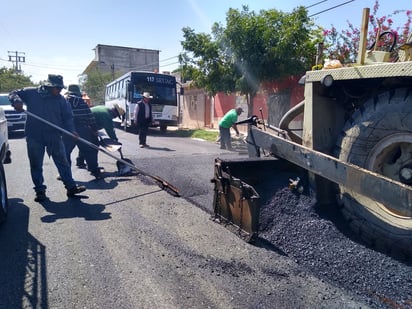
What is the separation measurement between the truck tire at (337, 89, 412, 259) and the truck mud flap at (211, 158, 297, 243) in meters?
0.87

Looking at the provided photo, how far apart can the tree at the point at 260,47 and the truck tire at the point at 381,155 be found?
9.36m

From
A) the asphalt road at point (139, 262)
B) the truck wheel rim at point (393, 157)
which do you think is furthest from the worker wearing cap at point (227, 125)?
the truck wheel rim at point (393, 157)

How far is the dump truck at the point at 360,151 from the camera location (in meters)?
2.74

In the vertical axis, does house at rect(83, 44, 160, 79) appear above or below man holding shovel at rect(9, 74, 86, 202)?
above

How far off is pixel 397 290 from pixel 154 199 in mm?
3424

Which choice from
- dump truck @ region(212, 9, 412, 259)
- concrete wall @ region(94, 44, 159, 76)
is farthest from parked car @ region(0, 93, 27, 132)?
concrete wall @ region(94, 44, 159, 76)

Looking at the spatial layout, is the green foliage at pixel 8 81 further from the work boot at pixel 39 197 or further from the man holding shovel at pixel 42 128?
the work boot at pixel 39 197

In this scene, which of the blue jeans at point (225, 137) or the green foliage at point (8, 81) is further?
the green foliage at point (8, 81)

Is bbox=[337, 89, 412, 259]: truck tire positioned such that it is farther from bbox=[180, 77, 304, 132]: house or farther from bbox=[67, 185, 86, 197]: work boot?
bbox=[67, 185, 86, 197]: work boot

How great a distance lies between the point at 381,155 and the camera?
2.97 meters

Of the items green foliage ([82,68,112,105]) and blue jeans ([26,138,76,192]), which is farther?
green foliage ([82,68,112,105])

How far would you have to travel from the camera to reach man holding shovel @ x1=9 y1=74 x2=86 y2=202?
5.16m

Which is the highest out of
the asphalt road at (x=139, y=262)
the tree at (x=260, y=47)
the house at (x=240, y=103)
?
the tree at (x=260, y=47)

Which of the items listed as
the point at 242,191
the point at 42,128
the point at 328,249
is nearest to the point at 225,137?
the point at 42,128
